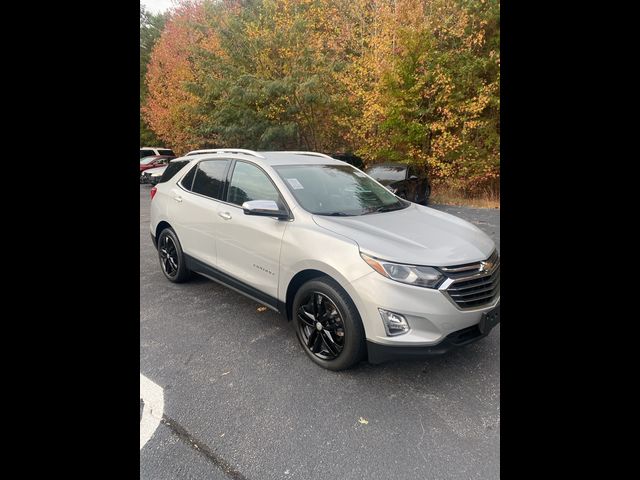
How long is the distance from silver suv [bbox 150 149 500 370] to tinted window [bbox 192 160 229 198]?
0.02 metres

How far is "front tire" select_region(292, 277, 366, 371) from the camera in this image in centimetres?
253

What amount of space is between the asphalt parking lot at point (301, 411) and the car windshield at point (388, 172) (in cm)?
727

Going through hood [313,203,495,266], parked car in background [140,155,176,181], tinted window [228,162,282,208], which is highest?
tinted window [228,162,282,208]

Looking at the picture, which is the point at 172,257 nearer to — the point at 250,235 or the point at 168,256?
the point at 168,256

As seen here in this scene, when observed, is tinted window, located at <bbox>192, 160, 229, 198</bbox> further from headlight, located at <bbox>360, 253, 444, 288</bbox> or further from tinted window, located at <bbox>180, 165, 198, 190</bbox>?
headlight, located at <bbox>360, 253, 444, 288</bbox>

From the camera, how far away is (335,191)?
11.3 ft

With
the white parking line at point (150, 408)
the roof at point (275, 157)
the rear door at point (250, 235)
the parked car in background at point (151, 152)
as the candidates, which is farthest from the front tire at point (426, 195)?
the parked car in background at point (151, 152)

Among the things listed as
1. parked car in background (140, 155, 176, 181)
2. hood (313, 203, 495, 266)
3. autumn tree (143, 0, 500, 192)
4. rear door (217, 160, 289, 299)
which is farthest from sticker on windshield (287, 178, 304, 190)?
parked car in background (140, 155, 176, 181)

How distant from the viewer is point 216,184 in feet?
12.7

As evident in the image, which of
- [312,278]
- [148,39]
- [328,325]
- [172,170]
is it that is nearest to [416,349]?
[328,325]

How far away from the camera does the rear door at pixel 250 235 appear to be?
3049 millimetres

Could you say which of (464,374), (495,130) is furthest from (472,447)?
(495,130)

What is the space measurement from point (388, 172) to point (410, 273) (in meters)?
8.17
